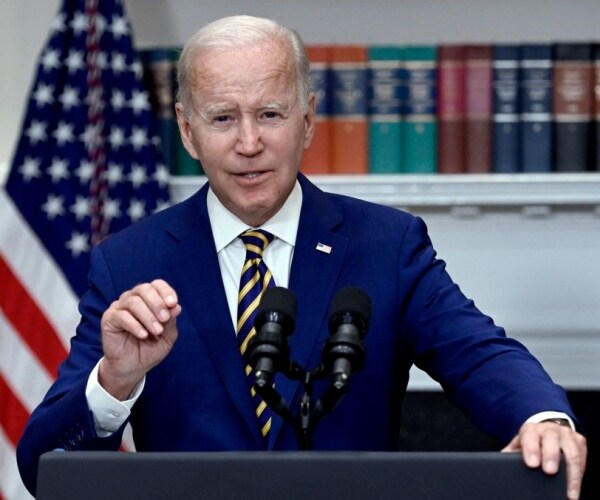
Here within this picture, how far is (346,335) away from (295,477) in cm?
19

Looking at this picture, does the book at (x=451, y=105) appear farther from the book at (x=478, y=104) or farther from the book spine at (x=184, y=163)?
the book spine at (x=184, y=163)

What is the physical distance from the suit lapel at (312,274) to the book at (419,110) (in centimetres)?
155

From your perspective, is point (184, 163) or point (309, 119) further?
point (184, 163)

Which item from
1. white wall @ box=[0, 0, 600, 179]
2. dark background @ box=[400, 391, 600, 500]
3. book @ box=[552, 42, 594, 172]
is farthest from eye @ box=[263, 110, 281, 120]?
dark background @ box=[400, 391, 600, 500]

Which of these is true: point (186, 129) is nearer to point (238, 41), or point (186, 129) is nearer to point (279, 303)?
point (238, 41)

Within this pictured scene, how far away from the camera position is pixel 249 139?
219 centimetres

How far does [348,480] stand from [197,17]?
284cm

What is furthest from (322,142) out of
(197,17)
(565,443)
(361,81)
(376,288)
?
(565,443)

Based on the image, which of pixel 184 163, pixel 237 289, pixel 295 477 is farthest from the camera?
pixel 184 163

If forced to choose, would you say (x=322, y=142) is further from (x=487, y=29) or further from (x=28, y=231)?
(x=28, y=231)

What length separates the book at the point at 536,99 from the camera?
152 inches

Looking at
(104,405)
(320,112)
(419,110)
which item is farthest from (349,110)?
(104,405)

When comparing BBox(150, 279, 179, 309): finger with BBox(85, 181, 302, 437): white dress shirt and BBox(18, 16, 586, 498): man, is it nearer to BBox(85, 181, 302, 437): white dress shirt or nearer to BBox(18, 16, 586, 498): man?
BBox(18, 16, 586, 498): man

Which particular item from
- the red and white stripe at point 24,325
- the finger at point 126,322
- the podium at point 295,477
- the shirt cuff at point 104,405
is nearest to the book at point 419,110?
the red and white stripe at point 24,325
